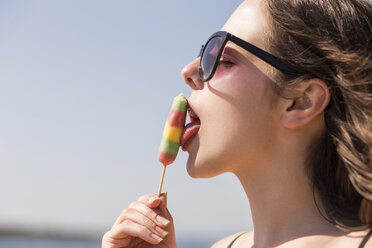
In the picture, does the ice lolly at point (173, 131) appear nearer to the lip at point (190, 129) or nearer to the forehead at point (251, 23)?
the lip at point (190, 129)

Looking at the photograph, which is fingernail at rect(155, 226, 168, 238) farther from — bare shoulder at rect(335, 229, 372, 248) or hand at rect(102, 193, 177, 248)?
bare shoulder at rect(335, 229, 372, 248)

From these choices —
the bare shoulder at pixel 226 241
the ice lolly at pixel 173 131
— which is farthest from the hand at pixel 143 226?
the bare shoulder at pixel 226 241

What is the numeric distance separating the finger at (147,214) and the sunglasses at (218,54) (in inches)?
35.0

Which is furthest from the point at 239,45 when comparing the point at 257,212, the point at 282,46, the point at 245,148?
the point at 257,212

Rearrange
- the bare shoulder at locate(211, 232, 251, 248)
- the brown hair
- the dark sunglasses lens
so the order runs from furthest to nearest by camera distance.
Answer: the bare shoulder at locate(211, 232, 251, 248), the dark sunglasses lens, the brown hair

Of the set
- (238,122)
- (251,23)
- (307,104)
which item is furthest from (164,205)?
(251,23)

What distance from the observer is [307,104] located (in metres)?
2.58

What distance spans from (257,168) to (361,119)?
669 mm

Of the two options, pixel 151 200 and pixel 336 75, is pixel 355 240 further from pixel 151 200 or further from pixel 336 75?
pixel 151 200

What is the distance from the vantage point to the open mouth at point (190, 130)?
9.23 ft

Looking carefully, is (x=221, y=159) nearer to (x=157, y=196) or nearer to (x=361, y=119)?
(x=157, y=196)

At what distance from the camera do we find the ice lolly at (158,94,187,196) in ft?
9.39

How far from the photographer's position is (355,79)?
8.19 ft

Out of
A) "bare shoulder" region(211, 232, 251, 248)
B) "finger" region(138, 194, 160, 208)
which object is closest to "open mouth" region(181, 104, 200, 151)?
"finger" region(138, 194, 160, 208)
